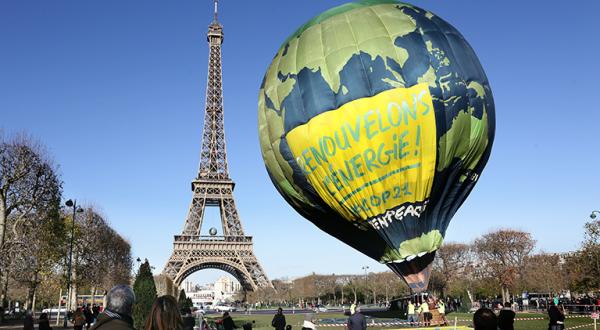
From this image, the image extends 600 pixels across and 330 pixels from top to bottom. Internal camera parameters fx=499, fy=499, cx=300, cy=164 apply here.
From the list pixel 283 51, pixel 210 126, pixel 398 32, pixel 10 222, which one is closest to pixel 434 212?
pixel 398 32

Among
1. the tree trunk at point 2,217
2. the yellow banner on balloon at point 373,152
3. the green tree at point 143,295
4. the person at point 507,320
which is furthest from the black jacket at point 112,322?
the tree trunk at point 2,217

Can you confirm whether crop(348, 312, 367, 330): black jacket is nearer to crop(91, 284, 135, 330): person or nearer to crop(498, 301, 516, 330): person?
crop(498, 301, 516, 330): person

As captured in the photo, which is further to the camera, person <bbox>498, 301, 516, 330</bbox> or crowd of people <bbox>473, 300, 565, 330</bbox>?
person <bbox>498, 301, 516, 330</bbox>

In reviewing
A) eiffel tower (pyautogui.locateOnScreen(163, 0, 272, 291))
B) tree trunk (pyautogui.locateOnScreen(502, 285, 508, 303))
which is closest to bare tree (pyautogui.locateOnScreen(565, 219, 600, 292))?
tree trunk (pyautogui.locateOnScreen(502, 285, 508, 303))

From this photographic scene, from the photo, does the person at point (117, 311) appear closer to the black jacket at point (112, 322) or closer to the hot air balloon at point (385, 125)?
the black jacket at point (112, 322)

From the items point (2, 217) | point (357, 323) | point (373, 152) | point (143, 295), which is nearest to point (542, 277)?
point (143, 295)

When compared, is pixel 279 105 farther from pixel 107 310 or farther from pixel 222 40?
pixel 222 40
